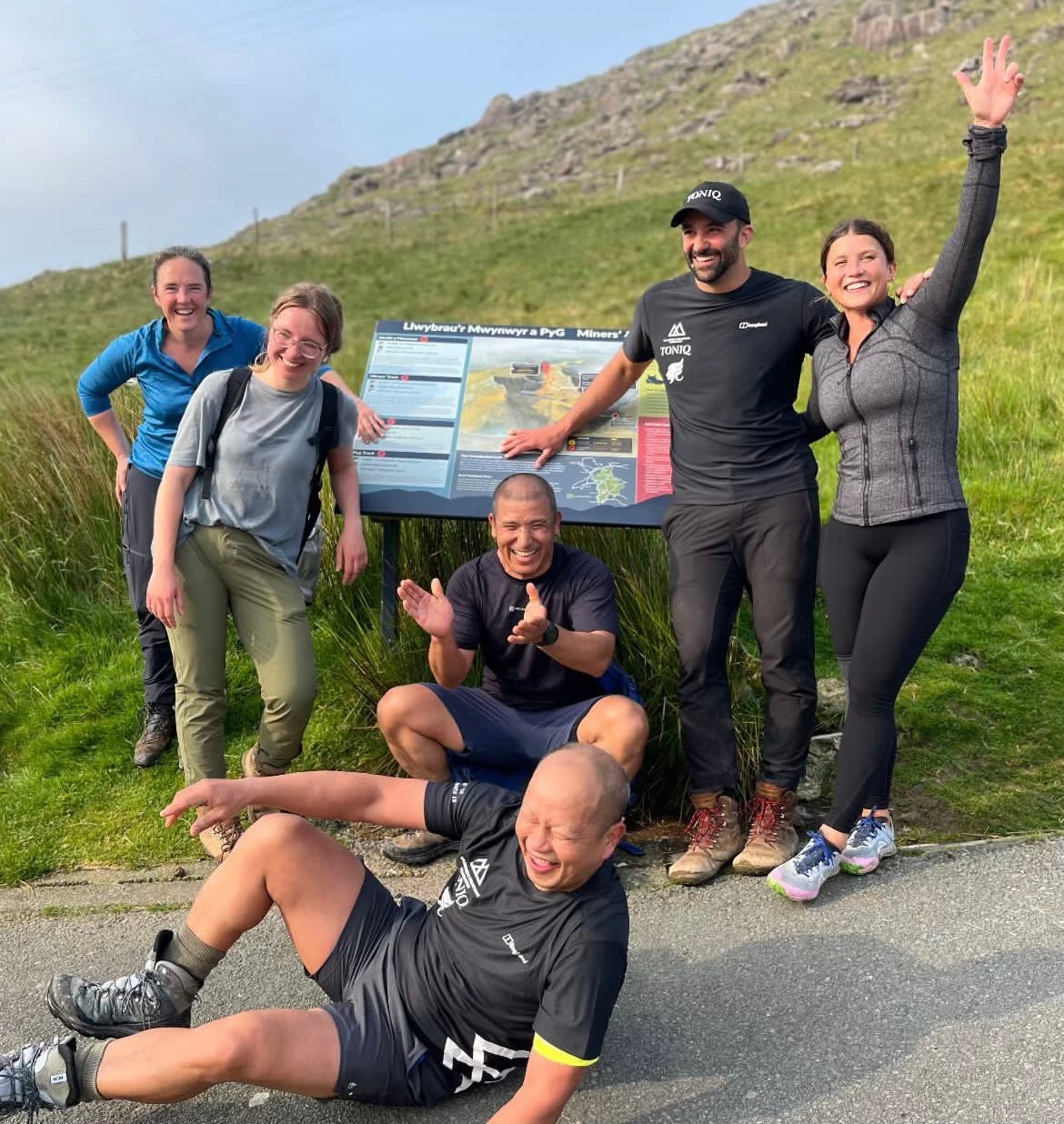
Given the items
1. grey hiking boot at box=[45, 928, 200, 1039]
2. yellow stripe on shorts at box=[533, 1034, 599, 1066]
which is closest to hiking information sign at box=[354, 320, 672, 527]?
grey hiking boot at box=[45, 928, 200, 1039]

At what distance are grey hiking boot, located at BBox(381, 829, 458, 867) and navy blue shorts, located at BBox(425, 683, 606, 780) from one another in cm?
48

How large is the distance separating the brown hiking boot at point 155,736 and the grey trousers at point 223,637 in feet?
3.13

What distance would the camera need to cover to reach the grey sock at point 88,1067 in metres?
2.60

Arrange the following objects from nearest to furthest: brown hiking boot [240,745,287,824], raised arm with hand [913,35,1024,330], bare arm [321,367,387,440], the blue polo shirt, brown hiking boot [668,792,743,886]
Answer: raised arm with hand [913,35,1024,330] < brown hiking boot [668,792,743,886] < brown hiking boot [240,745,287,824] < the blue polo shirt < bare arm [321,367,387,440]

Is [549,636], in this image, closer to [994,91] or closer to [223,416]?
[223,416]

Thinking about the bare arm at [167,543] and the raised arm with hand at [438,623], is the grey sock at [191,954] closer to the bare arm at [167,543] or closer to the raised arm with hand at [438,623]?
the raised arm with hand at [438,623]

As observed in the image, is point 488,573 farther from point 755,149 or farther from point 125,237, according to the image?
point 755,149

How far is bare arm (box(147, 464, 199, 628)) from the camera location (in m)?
3.95

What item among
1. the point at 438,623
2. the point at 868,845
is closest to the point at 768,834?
the point at 868,845

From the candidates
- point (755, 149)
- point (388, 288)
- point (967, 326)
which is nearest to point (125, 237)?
point (388, 288)

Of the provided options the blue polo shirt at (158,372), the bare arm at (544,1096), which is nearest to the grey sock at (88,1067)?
the bare arm at (544,1096)

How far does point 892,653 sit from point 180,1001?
2.42m

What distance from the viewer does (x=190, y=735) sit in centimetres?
412

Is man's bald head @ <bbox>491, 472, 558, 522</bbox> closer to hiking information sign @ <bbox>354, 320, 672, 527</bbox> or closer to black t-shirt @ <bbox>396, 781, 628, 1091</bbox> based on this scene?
hiking information sign @ <bbox>354, 320, 672, 527</bbox>
